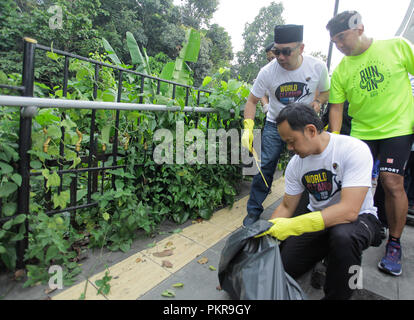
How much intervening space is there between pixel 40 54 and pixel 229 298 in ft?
52.3

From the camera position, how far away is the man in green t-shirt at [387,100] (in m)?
1.96

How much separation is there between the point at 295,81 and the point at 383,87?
739 millimetres

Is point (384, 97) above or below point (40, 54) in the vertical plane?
below

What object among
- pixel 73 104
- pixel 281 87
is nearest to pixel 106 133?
pixel 73 104

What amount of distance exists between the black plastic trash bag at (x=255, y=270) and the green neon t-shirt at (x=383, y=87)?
1.37 meters

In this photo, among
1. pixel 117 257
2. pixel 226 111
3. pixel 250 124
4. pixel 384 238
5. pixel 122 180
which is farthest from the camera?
pixel 226 111

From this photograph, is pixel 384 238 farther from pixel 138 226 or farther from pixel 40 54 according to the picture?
pixel 40 54

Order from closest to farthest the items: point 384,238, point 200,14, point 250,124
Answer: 1. point 384,238
2. point 250,124
3. point 200,14

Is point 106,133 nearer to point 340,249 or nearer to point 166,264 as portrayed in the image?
point 166,264

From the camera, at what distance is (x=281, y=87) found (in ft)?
8.27

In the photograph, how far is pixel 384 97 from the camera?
201 cm

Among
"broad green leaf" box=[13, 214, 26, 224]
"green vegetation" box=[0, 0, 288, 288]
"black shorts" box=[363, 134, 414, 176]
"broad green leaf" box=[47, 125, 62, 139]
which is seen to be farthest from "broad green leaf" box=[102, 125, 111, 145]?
"black shorts" box=[363, 134, 414, 176]

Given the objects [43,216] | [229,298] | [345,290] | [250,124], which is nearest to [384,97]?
[250,124]

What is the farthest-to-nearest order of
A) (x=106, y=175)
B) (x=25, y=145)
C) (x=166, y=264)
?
(x=106, y=175) < (x=166, y=264) < (x=25, y=145)
